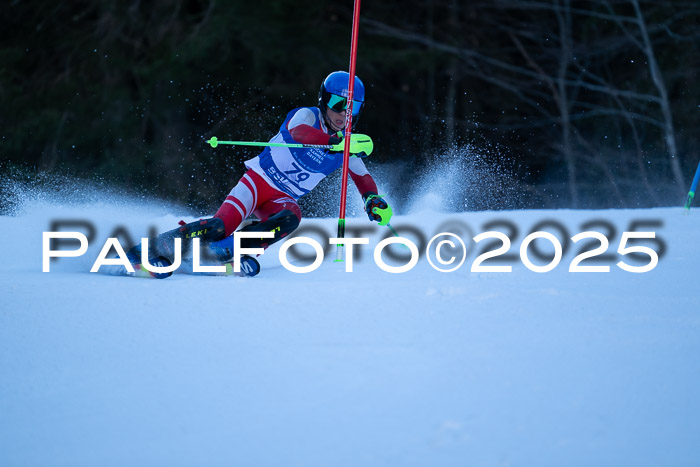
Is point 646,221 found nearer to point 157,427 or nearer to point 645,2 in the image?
point 157,427

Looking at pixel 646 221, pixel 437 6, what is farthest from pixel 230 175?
pixel 646 221

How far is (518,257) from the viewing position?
14.5ft

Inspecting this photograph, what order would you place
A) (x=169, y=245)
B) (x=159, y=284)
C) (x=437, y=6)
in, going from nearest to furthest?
(x=159, y=284) → (x=169, y=245) → (x=437, y=6)

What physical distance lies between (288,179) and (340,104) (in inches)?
19.5

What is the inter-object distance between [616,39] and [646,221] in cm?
792

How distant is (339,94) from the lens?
4219mm

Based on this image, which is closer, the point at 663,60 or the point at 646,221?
the point at 646,221

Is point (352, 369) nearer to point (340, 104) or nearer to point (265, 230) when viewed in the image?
point (265, 230)

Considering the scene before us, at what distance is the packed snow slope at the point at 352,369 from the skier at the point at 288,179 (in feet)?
1.02

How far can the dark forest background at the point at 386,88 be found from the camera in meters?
12.0
